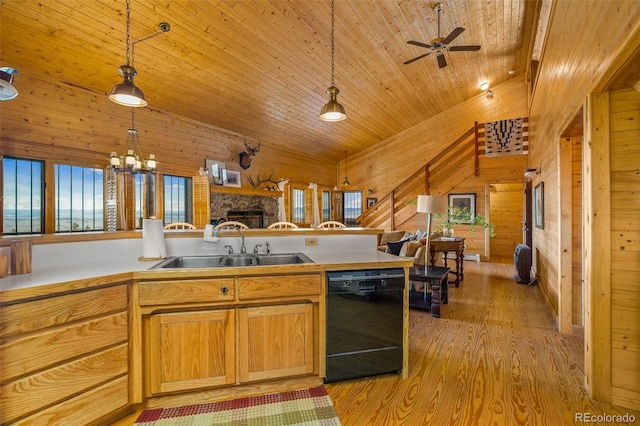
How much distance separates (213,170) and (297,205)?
10.2 ft

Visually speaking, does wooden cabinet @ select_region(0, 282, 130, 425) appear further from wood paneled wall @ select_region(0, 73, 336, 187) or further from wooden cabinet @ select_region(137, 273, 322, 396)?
wood paneled wall @ select_region(0, 73, 336, 187)

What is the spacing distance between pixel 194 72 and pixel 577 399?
19.6 ft

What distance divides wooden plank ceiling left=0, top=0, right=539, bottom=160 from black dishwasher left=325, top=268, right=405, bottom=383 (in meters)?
3.84

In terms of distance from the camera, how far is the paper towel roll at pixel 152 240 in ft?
7.47

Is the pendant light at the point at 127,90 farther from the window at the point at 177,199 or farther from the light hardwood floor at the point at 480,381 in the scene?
the window at the point at 177,199

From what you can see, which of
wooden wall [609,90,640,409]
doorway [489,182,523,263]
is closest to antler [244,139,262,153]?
wooden wall [609,90,640,409]

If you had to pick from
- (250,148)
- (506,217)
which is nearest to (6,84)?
(250,148)

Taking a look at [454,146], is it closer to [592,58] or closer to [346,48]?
[346,48]

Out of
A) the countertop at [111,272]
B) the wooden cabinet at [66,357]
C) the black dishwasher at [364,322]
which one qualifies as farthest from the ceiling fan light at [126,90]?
the black dishwasher at [364,322]

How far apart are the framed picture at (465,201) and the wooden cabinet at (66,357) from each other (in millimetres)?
8107

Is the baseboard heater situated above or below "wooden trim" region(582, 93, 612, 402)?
below

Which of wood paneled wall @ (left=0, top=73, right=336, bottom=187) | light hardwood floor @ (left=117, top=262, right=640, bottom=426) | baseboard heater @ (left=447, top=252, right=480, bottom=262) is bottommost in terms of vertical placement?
light hardwood floor @ (left=117, top=262, right=640, bottom=426)

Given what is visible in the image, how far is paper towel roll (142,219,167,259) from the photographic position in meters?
2.28

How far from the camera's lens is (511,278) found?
18.7ft
